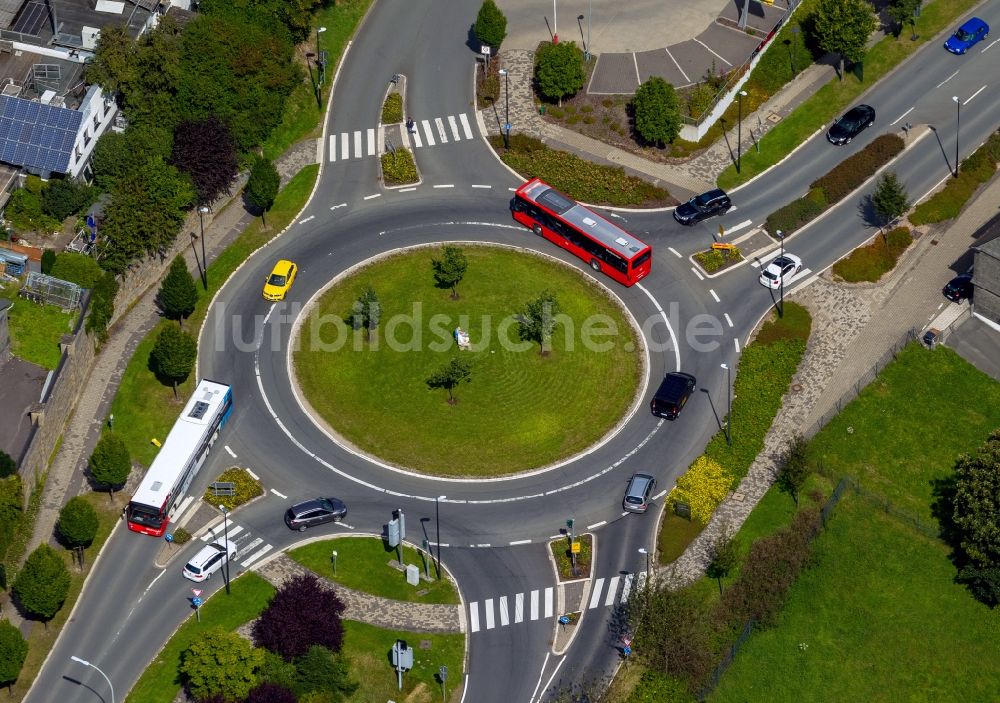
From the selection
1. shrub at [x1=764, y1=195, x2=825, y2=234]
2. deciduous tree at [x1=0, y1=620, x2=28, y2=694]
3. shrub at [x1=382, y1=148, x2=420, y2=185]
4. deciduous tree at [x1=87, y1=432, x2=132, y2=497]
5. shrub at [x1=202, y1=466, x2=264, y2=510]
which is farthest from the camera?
shrub at [x1=382, y1=148, x2=420, y2=185]

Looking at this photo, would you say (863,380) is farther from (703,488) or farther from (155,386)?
(155,386)

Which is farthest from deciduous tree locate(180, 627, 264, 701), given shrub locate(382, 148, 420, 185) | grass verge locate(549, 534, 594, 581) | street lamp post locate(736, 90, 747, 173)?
street lamp post locate(736, 90, 747, 173)

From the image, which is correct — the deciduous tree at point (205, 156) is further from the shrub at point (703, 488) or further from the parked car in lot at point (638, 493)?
the shrub at point (703, 488)

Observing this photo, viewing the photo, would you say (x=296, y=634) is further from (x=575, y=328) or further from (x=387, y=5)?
Result: (x=387, y=5)

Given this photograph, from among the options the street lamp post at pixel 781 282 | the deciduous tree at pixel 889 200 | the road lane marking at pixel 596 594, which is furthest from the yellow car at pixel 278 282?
the deciduous tree at pixel 889 200

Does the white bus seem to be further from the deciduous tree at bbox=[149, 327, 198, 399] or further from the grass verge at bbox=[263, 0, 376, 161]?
the grass verge at bbox=[263, 0, 376, 161]

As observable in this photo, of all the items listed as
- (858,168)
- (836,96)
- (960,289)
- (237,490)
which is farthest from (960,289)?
(237,490)
